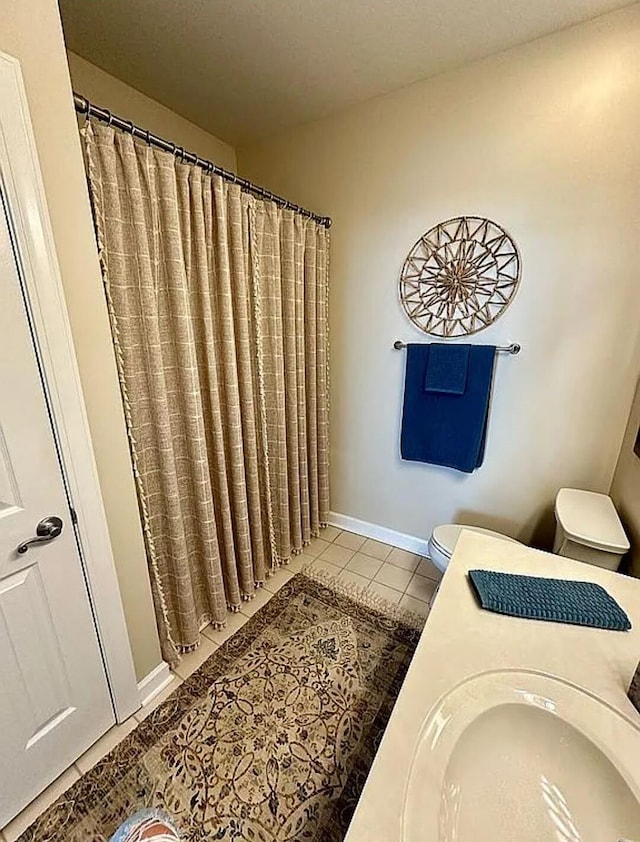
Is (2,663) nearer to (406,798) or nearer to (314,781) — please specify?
(314,781)

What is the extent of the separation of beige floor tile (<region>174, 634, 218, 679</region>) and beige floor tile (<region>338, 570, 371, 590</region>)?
79 centimetres

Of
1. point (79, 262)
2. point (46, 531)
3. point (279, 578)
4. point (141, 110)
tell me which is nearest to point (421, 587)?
point (279, 578)

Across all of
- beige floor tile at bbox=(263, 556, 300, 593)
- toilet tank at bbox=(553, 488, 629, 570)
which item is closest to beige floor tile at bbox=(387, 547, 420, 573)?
beige floor tile at bbox=(263, 556, 300, 593)

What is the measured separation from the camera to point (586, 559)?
144 cm

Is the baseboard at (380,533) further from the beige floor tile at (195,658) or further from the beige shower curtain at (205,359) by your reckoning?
the beige floor tile at (195,658)

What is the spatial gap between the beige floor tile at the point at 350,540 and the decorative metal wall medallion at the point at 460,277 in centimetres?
146

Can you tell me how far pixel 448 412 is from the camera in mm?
2014

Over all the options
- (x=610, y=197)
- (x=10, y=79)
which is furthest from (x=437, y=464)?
(x=10, y=79)

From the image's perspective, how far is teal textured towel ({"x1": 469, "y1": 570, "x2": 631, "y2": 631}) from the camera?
2.93ft

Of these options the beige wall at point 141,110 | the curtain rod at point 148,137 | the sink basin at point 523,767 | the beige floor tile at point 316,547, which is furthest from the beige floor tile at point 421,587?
the beige wall at point 141,110

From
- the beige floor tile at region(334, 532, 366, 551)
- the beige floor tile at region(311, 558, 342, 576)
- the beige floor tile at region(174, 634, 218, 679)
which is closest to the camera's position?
the beige floor tile at region(174, 634, 218, 679)

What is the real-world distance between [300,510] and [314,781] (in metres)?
1.26

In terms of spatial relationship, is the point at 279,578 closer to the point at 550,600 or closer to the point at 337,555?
the point at 337,555

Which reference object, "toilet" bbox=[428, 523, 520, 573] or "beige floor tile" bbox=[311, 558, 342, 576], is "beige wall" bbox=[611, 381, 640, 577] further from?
"beige floor tile" bbox=[311, 558, 342, 576]
